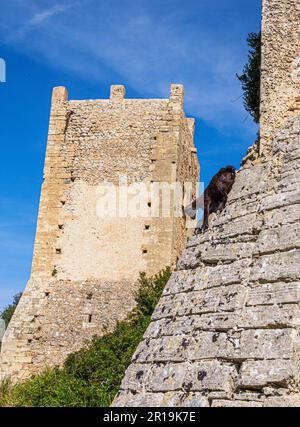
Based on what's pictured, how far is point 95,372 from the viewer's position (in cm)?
1545

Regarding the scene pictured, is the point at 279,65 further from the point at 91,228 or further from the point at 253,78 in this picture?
the point at 91,228

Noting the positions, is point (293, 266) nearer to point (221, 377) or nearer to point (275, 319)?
point (275, 319)

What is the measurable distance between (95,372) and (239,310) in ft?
37.0

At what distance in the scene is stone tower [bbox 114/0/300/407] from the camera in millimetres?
4331

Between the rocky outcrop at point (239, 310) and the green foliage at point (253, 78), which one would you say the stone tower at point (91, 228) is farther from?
the rocky outcrop at point (239, 310)

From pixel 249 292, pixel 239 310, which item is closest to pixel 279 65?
pixel 249 292

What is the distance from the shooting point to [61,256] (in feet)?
58.9

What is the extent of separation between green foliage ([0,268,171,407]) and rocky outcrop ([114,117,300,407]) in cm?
867

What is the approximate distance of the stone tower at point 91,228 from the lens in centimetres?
1712

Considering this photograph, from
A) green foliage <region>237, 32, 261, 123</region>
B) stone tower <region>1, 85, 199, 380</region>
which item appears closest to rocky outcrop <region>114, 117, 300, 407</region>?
green foliage <region>237, 32, 261, 123</region>

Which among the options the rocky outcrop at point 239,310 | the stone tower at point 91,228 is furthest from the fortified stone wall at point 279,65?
the stone tower at point 91,228

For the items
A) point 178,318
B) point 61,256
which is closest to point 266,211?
point 178,318

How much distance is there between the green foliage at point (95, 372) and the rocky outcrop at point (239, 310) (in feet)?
28.5
